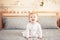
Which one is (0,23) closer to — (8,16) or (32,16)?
(8,16)

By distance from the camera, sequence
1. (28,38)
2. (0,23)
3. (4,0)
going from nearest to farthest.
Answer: (28,38) → (0,23) → (4,0)

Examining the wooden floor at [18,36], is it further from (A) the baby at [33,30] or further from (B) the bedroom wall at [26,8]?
(B) the bedroom wall at [26,8]

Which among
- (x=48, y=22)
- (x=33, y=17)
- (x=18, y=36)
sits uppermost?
(x=33, y=17)

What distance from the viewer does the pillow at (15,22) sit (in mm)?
3018

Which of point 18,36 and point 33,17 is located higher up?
point 33,17

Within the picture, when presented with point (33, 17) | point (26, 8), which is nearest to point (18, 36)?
point (33, 17)

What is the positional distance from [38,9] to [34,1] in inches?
8.7

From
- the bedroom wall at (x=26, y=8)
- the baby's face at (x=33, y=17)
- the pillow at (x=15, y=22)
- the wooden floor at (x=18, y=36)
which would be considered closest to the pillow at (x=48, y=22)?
the bedroom wall at (x=26, y=8)

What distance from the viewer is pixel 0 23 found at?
312 centimetres

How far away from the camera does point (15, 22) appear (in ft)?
9.96

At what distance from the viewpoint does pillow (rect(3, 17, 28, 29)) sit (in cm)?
302

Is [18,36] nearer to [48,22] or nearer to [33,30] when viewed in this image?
[33,30]

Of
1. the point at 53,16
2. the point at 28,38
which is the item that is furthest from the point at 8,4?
the point at 28,38

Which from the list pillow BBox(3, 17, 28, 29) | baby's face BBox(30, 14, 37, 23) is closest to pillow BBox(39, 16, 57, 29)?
pillow BBox(3, 17, 28, 29)
